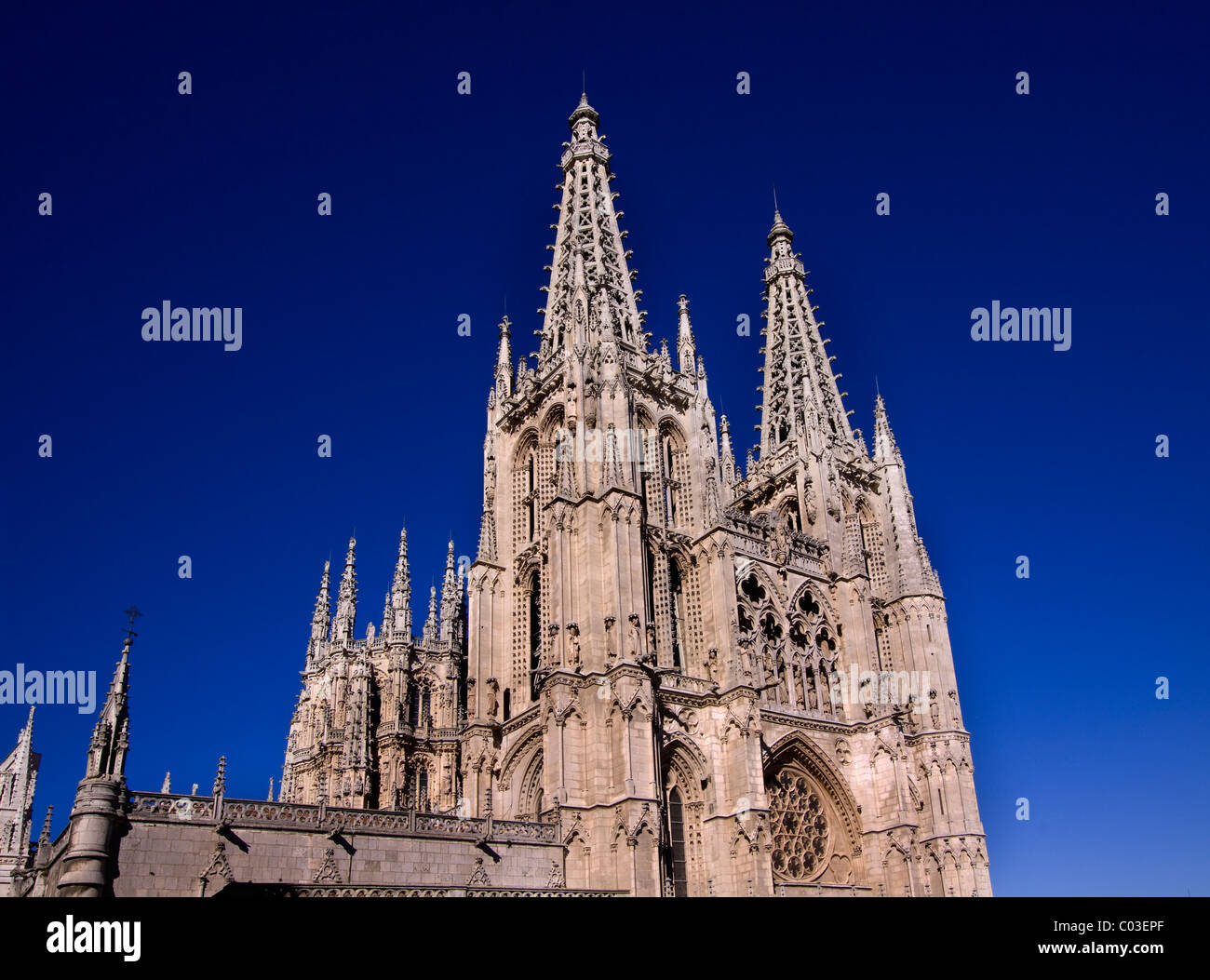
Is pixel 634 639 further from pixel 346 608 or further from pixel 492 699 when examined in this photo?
pixel 346 608

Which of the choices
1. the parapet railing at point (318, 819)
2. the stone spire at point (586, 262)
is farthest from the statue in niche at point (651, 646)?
the stone spire at point (586, 262)

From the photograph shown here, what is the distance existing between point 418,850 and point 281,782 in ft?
103

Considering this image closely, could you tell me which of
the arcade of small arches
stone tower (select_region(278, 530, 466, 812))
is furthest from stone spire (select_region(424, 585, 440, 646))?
the arcade of small arches

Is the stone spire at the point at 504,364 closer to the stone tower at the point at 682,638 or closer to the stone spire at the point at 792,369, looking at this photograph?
the stone tower at the point at 682,638

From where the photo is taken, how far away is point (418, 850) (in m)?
27.5

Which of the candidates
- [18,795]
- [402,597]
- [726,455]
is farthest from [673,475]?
[18,795]

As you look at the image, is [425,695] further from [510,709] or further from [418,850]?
[418,850]

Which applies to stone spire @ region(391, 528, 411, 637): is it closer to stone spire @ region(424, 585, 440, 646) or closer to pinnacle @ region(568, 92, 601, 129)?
stone spire @ region(424, 585, 440, 646)

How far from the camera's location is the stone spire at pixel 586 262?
41812mm

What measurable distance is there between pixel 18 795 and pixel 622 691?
29.8 meters

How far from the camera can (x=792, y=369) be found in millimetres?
53969

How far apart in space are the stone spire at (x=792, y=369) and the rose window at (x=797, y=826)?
1699 cm

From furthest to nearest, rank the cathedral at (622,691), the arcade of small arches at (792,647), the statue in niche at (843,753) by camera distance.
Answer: the statue in niche at (843,753) < the arcade of small arches at (792,647) < the cathedral at (622,691)
